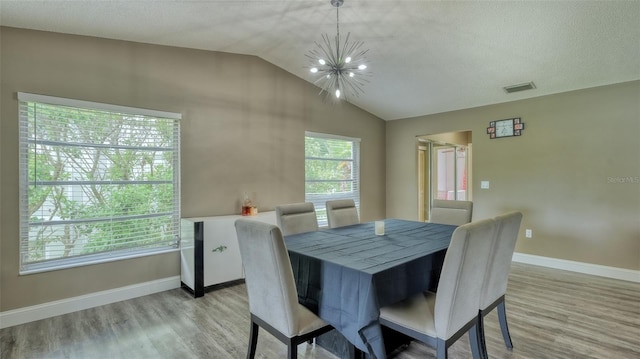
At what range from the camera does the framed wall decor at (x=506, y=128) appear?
14.5ft

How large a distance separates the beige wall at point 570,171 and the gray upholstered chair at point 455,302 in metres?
3.24

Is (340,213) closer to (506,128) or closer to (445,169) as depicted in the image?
(506,128)

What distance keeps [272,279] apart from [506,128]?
440 centimetres

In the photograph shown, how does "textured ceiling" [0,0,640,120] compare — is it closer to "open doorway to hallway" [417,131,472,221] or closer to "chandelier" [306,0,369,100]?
"chandelier" [306,0,369,100]

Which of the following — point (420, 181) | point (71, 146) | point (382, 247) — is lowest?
point (382, 247)

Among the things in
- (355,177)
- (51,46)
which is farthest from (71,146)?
(355,177)

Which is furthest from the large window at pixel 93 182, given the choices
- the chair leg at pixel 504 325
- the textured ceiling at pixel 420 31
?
the chair leg at pixel 504 325

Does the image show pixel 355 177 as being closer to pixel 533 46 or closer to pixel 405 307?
pixel 533 46

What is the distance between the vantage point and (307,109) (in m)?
4.87

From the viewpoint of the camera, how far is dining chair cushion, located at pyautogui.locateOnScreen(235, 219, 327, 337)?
161 centimetres

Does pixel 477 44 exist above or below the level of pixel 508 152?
above

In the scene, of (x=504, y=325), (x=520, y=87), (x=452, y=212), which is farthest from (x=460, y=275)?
(x=520, y=87)

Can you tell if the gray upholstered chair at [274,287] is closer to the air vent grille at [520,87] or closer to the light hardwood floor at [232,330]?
the light hardwood floor at [232,330]

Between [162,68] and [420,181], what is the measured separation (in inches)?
190
